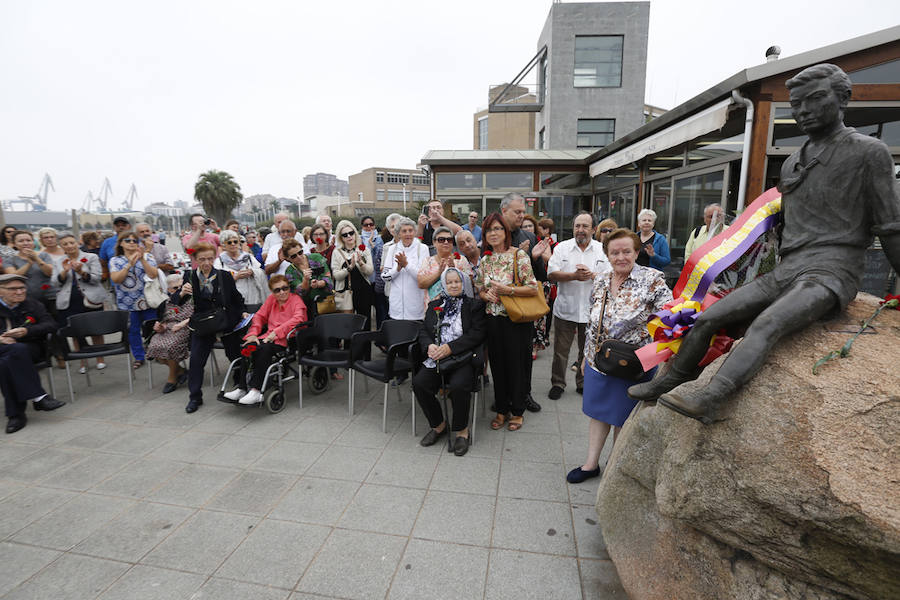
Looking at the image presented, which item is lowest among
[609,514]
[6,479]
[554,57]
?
[6,479]

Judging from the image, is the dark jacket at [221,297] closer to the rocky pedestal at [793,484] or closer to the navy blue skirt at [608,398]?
the navy blue skirt at [608,398]

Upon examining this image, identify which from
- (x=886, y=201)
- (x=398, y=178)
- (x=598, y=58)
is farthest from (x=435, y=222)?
(x=398, y=178)

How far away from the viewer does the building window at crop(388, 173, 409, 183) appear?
3438 inches

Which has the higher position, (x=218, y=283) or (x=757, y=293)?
(x=757, y=293)

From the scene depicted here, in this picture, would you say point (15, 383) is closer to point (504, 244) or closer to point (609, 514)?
point (504, 244)

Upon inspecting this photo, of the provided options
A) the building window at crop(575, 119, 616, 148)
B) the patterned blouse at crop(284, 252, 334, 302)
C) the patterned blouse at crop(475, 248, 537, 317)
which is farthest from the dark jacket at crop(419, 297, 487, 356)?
the building window at crop(575, 119, 616, 148)

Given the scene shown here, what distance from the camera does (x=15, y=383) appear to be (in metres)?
4.27

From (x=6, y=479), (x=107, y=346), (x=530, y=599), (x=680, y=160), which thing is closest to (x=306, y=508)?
(x=530, y=599)

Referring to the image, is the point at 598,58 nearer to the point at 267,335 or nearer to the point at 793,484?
the point at 267,335

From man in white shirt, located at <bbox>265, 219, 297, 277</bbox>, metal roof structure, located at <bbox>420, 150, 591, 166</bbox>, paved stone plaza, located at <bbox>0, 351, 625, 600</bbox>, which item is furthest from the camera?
metal roof structure, located at <bbox>420, 150, 591, 166</bbox>

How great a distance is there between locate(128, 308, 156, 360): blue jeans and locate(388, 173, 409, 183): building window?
278 ft

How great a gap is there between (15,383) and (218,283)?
2.04 m

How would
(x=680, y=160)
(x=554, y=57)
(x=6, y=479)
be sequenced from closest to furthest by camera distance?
(x=6, y=479) → (x=680, y=160) → (x=554, y=57)

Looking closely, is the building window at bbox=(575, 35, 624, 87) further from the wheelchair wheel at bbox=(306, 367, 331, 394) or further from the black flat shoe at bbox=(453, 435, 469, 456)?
the black flat shoe at bbox=(453, 435, 469, 456)
